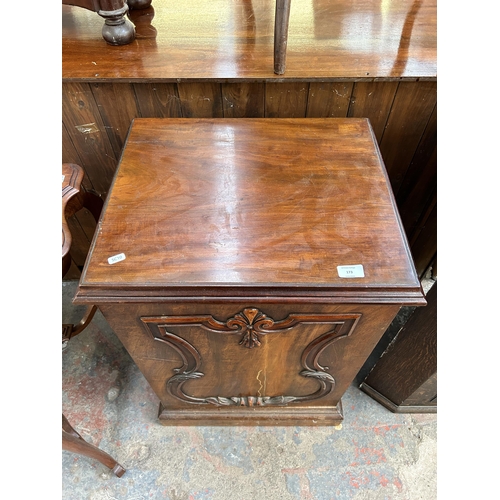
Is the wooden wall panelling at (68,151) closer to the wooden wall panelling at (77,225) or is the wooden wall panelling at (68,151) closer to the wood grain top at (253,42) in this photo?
the wooden wall panelling at (77,225)

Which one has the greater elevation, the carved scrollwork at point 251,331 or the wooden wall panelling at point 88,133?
the wooden wall panelling at point 88,133

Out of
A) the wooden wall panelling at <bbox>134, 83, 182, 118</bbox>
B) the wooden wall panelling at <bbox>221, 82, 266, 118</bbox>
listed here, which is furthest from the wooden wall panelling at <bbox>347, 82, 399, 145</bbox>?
the wooden wall panelling at <bbox>134, 83, 182, 118</bbox>

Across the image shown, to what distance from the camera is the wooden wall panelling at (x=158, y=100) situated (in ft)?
3.20

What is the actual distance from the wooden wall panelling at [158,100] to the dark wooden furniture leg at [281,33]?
27 centimetres

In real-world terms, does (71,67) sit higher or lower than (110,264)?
higher

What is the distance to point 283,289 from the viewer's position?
68 centimetres

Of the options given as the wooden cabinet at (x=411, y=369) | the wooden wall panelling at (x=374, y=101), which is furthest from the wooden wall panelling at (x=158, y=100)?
the wooden cabinet at (x=411, y=369)

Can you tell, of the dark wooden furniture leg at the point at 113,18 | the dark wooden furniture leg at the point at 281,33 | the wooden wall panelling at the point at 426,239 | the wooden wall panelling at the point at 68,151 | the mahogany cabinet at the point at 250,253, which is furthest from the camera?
the wooden wall panelling at the point at 426,239

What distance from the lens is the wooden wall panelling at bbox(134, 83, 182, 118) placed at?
977mm

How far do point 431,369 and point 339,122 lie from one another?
0.69 metres

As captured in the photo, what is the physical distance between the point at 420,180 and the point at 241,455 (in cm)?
102

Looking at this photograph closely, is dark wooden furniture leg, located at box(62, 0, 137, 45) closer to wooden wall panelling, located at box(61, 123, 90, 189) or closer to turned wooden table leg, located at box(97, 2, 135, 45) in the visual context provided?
turned wooden table leg, located at box(97, 2, 135, 45)

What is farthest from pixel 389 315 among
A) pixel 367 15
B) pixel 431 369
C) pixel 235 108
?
Result: pixel 367 15
